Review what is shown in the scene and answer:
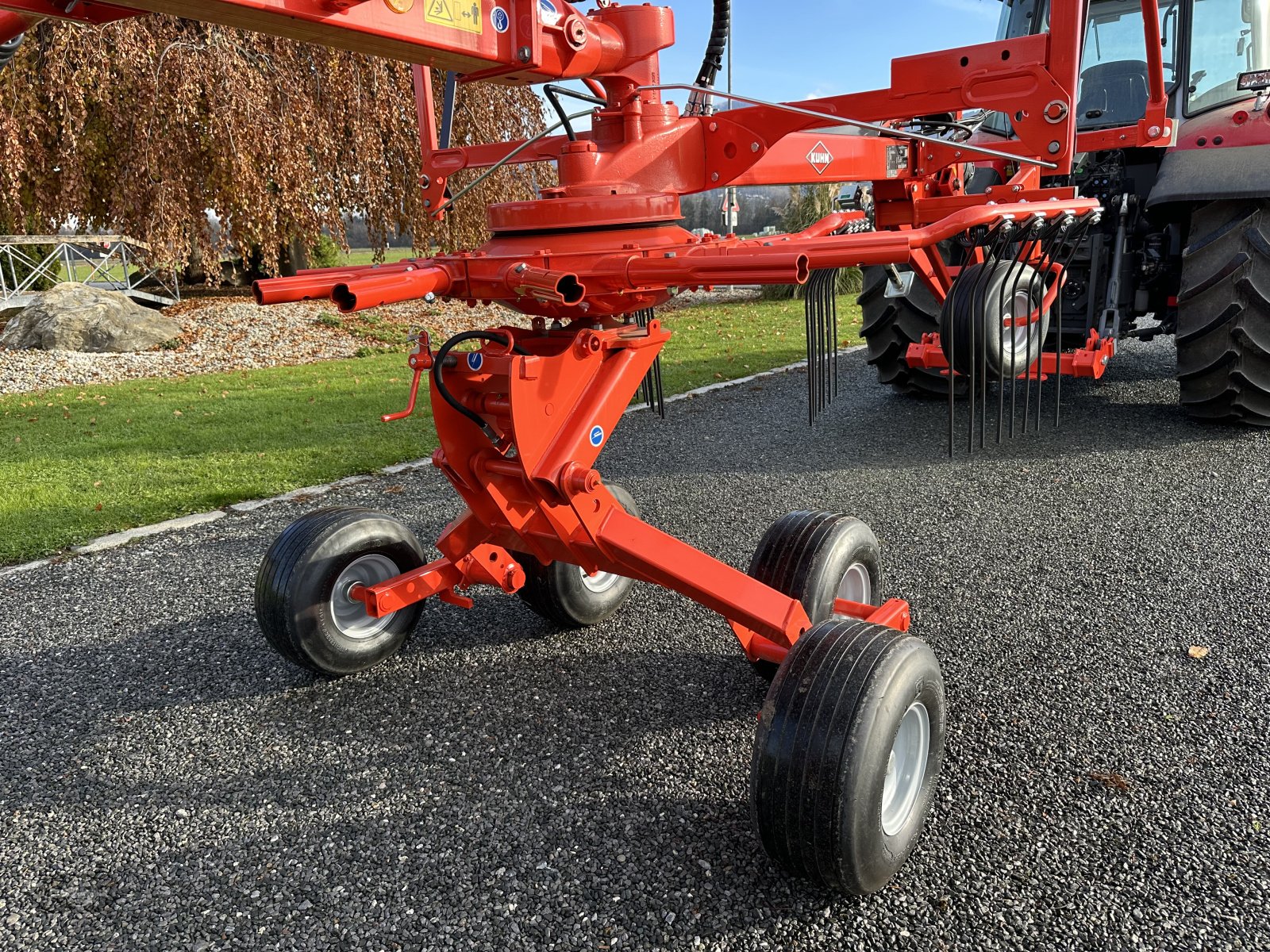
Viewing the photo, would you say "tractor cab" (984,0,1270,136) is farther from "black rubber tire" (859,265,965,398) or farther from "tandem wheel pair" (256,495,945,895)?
"tandem wheel pair" (256,495,945,895)

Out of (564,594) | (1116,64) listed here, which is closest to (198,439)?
(564,594)

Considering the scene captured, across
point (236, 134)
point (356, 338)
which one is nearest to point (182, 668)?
point (356, 338)

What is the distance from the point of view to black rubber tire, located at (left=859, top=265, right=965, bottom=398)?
6.66 m

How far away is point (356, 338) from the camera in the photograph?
11969 mm

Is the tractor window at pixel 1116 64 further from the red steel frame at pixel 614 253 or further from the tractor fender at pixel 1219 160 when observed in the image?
the red steel frame at pixel 614 253

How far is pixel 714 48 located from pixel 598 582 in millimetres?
1916

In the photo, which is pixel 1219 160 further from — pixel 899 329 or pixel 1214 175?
pixel 899 329

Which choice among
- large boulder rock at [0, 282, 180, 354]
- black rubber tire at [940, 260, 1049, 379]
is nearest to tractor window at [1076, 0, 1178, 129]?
black rubber tire at [940, 260, 1049, 379]

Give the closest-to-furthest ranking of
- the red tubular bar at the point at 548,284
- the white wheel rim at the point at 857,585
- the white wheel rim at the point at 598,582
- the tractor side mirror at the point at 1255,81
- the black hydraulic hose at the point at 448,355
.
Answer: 1. the red tubular bar at the point at 548,284
2. the black hydraulic hose at the point at 448,355
3. the white wheel rim at the point at 857,585
4. the white wheel rim at the point at 598,582
5. the tractor side mirror at the point at 1255,81

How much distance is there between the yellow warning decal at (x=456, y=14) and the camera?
2008 millimetres

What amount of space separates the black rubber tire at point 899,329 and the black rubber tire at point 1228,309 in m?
1.58

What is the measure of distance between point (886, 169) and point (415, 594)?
86.8 inches

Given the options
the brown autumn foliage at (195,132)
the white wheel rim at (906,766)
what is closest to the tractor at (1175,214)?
the white wheel rim at (906,766)

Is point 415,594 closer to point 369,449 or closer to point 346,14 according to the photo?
point 346,14
